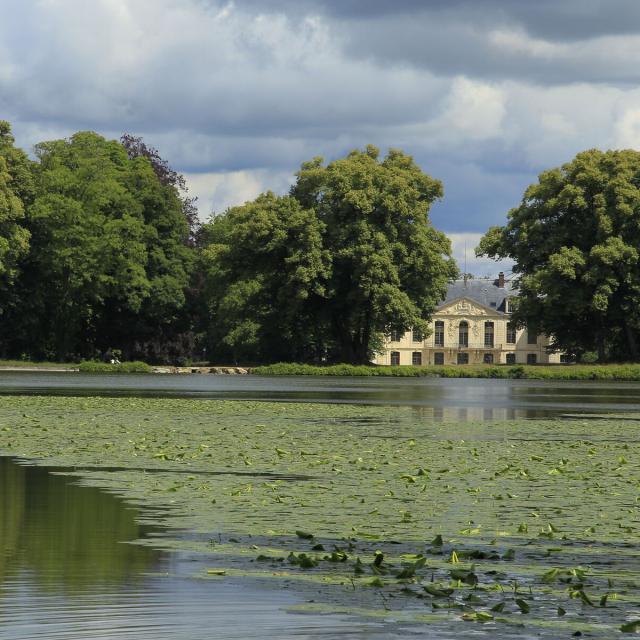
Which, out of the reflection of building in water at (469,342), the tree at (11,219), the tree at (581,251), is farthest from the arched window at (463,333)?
the tree at (11,219)

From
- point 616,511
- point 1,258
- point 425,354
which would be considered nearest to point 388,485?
point 616,511

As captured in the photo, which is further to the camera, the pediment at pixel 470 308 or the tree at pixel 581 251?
the pediment at pixel 470 308

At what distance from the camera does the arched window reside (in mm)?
174500

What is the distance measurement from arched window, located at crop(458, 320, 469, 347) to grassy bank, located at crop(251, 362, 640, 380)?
3203 inches

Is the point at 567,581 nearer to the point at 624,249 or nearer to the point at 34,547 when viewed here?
the point at 34,547

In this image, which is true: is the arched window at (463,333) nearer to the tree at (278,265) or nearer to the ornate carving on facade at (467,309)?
the ornate carving on facade at (467,309)

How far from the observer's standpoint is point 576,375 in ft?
270

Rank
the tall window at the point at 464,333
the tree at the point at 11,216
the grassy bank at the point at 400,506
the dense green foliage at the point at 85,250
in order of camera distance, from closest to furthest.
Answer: the grassy bank at the point at 400,506
the tree at the point at 11,216
the dense green foliage at the point at 85,250
the tall window at the point at 464,333

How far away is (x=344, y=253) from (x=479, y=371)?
42.1 feet

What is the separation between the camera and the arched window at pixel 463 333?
174 metres

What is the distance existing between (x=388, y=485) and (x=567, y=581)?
706cm

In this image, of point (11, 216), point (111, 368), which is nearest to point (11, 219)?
point (11, 216)

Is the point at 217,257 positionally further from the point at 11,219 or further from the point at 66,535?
the point at 66,535

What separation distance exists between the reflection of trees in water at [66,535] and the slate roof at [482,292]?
161425 mm
